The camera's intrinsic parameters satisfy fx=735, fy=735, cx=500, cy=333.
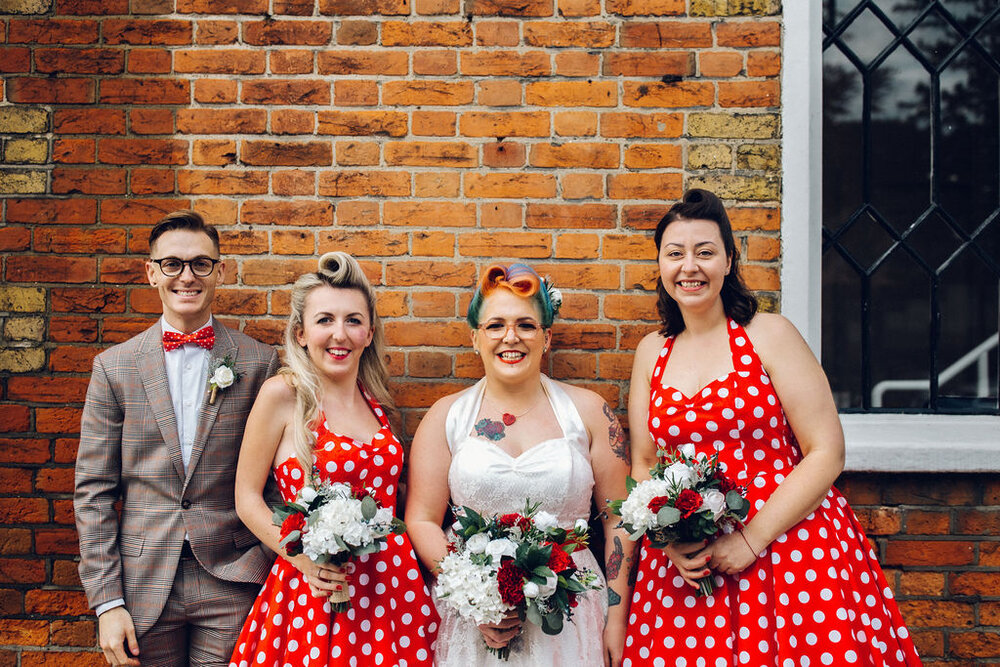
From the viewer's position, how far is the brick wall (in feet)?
10.6

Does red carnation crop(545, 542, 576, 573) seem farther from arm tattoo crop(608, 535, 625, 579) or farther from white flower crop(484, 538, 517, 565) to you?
arm tattoo crop(608, 535, 625, 579)

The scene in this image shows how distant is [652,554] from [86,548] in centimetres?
214

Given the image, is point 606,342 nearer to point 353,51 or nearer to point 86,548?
point 353,51

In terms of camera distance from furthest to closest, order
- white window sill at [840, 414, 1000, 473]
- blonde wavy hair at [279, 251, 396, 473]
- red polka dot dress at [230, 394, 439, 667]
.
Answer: white window sill at [840, 414, 1000, 473], blonde wavy hair at [279, 251, 396, 473], red polka dot dress at [230, 394, 439, 667]

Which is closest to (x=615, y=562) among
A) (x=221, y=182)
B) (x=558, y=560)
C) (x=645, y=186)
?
(x=558, y=560)

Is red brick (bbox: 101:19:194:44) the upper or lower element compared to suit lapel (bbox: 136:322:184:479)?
upper

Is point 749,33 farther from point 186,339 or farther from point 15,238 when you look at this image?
point 15,238

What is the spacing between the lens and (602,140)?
3234mm

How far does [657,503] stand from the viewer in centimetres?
240

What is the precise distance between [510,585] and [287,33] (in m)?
2.51

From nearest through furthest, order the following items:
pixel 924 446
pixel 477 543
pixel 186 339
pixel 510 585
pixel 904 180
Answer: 1. pixel 510 585
2. pixel 477 543
3. pixel 186 339
4. pixel 924 446
5. pixel 904 180

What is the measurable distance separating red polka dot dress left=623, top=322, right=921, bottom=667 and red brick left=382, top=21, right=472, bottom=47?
5.78 ft

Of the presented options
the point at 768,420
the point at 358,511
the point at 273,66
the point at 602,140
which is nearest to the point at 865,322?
the point at 768,420

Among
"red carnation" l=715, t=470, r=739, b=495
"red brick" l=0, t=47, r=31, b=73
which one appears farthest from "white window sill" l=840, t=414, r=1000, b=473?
"red brick" l=0, t=47, r=31, b=73
